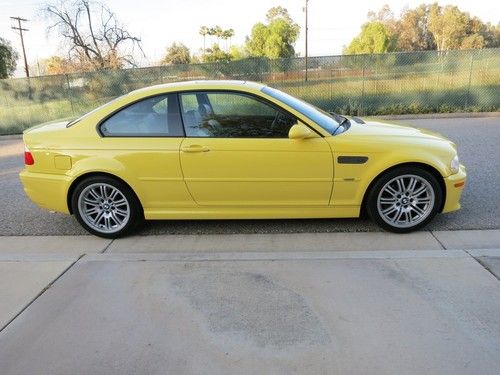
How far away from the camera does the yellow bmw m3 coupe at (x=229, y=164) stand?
4164 mm

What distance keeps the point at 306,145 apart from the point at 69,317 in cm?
250

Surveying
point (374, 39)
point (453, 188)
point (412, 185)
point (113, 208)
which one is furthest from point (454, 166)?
point (374, 39)

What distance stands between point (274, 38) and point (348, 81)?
230 feet

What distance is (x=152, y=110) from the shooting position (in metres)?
4.37

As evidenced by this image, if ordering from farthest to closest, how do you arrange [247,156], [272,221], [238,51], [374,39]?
[238,51] < [374,39] < [272,221] < [247,156]

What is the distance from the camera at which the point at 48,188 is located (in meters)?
4.46

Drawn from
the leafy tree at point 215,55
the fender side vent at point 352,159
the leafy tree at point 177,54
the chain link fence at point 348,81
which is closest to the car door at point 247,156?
the fender side vent at point 352,159

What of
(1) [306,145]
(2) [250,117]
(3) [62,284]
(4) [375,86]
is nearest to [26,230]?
(3) [62,284]

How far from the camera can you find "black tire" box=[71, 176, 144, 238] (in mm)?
4379

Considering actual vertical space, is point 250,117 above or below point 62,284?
above

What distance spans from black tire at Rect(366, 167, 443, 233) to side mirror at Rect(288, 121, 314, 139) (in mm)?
839

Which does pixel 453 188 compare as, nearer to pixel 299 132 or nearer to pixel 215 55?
pixel 299 132

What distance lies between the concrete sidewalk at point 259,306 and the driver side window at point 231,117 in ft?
3.56

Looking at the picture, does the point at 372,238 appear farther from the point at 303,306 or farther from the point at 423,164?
the point at 303,306
